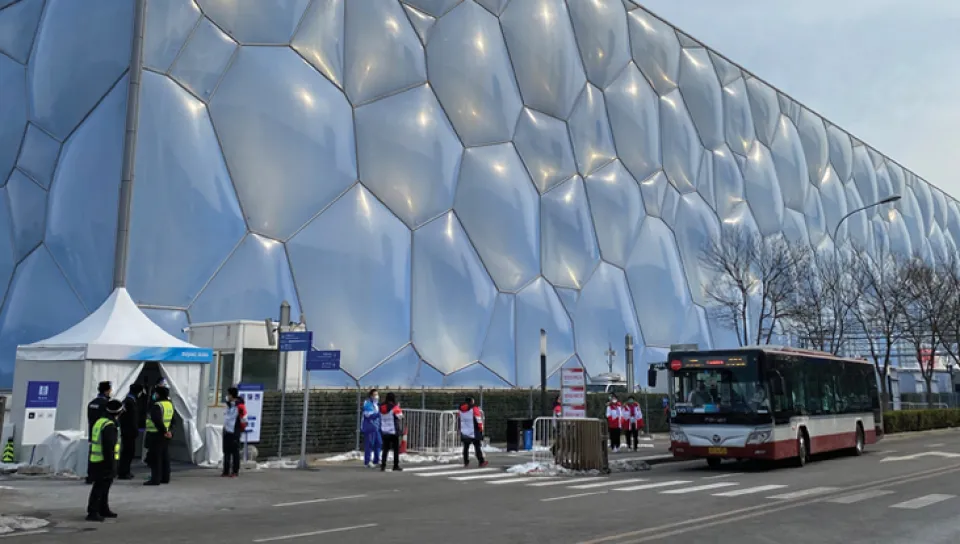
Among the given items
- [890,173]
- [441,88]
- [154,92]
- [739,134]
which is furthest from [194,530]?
[890,173]

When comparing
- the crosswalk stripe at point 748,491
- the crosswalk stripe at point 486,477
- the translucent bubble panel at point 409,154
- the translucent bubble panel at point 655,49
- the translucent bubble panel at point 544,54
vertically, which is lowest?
the crosswalk stripe at point 486,477

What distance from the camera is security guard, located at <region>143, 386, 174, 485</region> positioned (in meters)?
12.3

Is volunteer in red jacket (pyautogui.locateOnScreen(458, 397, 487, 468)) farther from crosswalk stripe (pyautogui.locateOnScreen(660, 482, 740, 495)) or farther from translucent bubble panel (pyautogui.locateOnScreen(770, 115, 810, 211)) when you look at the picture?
translucent bubble panel (pyautogui.locateOnScreen(770, 115, 810, 211))

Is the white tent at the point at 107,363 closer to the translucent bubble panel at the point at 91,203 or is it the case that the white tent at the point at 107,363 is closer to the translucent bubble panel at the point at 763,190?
the translucent bubble panel at the point at 91,203

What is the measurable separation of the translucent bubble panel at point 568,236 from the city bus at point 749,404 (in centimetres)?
1469

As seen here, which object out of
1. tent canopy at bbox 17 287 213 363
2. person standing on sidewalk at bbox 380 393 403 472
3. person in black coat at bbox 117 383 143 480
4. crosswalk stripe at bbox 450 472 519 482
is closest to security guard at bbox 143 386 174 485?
person in black coat at bbox 117 383 143 480

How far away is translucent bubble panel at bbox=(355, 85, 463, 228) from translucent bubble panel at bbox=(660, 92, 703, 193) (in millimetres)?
14197

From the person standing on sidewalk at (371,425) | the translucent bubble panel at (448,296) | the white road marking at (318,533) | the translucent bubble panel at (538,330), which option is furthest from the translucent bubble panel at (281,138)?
the white road marking at (318,533)

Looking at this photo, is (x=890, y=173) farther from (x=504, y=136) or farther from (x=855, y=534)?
(x=855, y=534)

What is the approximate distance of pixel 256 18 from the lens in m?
25.0

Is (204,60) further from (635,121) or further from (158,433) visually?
(635,121)

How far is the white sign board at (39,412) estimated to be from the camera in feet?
46.2

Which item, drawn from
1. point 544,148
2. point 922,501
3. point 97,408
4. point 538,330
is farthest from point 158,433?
point 544,148

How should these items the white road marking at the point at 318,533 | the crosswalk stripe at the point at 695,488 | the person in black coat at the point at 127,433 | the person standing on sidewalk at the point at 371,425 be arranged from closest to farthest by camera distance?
the white road marking at the point at 318,533 → the crosswalk stripe at the point at 695,488 → the person in black coat at the point at 127,433 → the person standing on sidewalk at the point at 371,425
